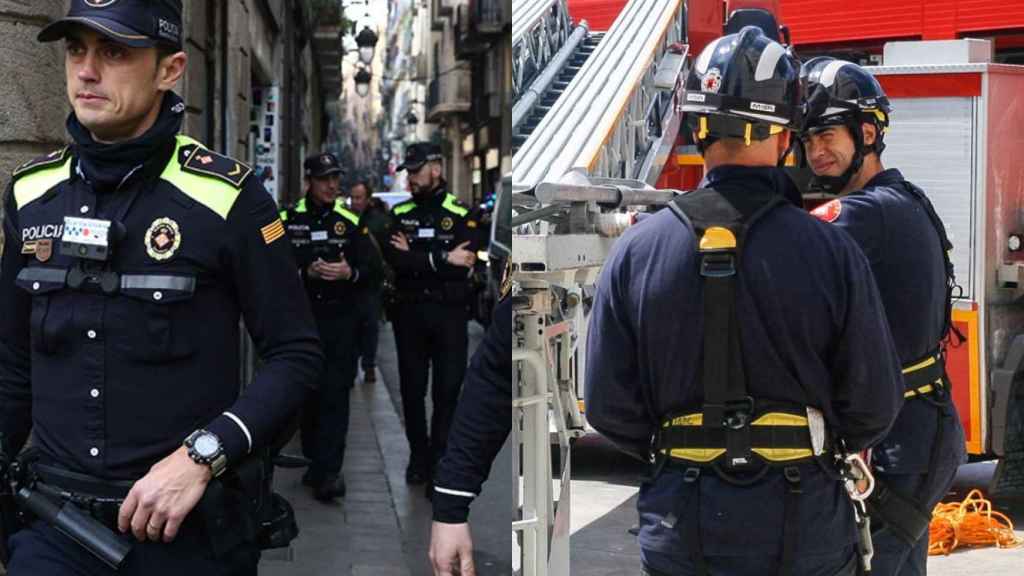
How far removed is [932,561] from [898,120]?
1742mm

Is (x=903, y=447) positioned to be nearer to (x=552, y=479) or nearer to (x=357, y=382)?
(x=552, y=479)

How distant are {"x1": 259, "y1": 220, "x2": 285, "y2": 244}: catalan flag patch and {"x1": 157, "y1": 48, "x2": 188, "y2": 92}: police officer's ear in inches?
11.3

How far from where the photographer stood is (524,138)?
6.70ft

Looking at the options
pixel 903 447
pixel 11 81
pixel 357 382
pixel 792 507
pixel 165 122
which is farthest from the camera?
pixel 357 382

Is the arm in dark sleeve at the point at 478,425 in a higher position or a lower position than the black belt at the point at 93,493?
higher

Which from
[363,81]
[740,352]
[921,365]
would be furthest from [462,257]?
[740,352]

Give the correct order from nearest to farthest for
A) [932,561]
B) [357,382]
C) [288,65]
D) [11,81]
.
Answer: [11,81], [932,561], [357,382], [288,65]

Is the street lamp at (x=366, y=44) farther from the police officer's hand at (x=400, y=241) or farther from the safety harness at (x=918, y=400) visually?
the police officer's hand at (x=400, y=241)

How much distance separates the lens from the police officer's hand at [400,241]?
6926 millimetres

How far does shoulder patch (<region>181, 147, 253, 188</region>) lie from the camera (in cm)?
258

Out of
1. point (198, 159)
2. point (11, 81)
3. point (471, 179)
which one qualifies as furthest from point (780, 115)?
point (11, 81)

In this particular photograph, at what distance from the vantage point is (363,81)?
440 centimetres

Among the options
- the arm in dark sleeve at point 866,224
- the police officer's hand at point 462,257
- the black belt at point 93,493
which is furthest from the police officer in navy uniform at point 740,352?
the police officer's hand at point 462,257

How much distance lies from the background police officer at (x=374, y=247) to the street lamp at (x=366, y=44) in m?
3.13
